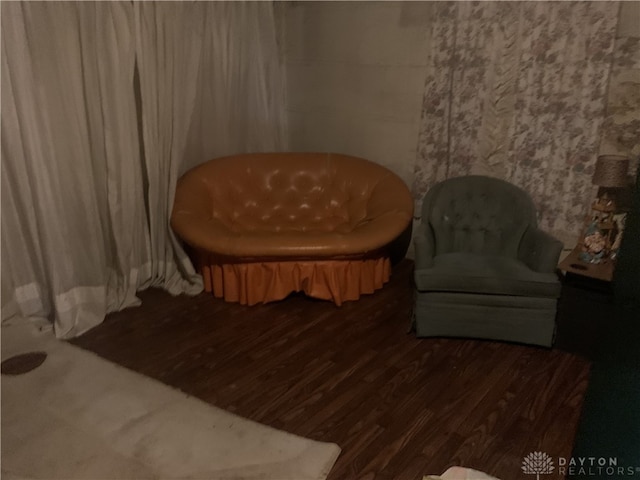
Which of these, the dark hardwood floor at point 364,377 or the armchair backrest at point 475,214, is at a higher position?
the armchair backrest at point 475,214

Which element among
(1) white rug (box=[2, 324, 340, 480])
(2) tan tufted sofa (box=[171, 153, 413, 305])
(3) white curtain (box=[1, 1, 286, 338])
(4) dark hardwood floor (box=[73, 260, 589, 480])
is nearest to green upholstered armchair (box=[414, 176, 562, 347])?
(4) dark hardwood floor (box=[73, 260, 589, 480])

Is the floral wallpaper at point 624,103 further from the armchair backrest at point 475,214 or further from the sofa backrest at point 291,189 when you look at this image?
the sofa backrest at point 291,189

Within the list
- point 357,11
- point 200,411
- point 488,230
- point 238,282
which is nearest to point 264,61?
point 357,11

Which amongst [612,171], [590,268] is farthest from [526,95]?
[590,268]

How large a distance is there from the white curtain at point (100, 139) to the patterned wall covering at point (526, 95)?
152cm

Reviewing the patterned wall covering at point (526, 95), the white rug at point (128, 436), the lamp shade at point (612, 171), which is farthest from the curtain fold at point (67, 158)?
the lamp shade at point (612, 171)

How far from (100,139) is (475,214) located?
2.30 meters

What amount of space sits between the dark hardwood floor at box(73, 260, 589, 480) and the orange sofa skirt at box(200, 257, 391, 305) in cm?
8

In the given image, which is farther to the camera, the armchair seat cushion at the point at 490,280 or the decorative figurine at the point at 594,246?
the decorative figurine at the point at 594,246

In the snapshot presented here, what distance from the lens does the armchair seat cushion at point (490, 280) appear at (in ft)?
9.18

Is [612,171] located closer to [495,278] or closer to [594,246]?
→ [594,246]

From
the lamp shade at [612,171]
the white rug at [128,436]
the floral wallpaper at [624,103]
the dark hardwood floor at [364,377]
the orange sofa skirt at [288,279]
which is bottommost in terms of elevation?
the dark hardwood floor at [364,377]

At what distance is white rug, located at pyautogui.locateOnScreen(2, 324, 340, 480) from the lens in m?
2.11

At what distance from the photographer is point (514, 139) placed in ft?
11.3
